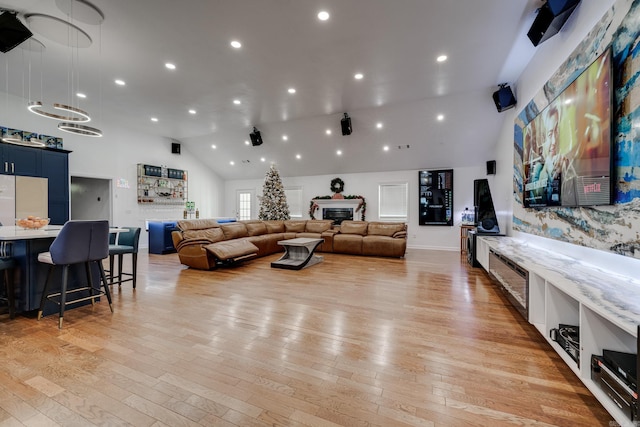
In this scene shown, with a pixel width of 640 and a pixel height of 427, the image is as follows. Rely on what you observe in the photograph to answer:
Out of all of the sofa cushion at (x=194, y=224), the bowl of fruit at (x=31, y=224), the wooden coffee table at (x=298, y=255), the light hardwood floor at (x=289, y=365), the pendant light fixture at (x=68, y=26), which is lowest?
the light hardwood floor at (x=289, y=365)

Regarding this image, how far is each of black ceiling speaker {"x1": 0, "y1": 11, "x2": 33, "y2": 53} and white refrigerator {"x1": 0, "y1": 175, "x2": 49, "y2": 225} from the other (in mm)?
3072

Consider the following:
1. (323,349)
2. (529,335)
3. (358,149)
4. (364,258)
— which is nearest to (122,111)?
(358,149)

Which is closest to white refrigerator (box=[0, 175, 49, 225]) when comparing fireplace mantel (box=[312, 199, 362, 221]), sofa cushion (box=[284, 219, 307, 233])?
sofa cushion (box=[284, 219, 307, 233])

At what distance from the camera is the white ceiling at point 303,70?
2.97 m

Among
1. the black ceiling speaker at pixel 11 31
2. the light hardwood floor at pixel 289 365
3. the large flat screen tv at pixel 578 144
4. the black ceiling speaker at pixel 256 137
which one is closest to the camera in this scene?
the light hardwood floor at pixel 289 365

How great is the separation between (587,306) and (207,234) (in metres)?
5.58

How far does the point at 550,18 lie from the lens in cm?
271

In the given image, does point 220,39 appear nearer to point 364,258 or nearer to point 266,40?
point 266,40

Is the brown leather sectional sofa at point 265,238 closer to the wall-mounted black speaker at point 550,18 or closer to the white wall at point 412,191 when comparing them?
the white wall at point 412,191

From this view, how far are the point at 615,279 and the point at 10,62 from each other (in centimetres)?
800

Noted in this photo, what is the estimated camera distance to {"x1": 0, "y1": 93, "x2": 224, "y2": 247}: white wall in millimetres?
5695

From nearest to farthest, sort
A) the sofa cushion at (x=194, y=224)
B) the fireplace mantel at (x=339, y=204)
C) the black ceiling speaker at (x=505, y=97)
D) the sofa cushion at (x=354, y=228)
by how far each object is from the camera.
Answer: the black ceiling speaker at (x=505, y=97), the sofa cushion at (x=194, y=224), the sofa cushion at (x=354, y=228), the fireplace mantel at (x=339, y=204)

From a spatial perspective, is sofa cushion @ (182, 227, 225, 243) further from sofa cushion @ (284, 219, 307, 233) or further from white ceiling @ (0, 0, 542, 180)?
white ceiling @ (0, 0, 542, 180)

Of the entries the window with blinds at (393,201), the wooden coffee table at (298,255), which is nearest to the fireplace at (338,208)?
the window with blinds at (393,201)
